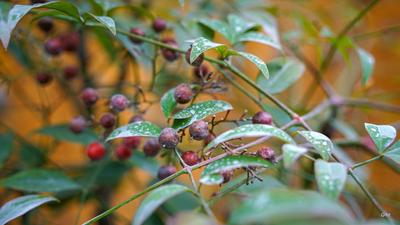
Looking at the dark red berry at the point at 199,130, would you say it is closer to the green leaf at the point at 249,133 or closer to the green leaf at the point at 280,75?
the green leaf at the point at 249,133

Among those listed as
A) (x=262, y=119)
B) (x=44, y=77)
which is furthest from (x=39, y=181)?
(x=262, y=119)

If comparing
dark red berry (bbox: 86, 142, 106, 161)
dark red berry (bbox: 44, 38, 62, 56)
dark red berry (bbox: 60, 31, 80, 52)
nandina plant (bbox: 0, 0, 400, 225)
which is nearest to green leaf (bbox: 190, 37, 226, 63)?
nandina plant (bbox: 0, 0, 400, 225)

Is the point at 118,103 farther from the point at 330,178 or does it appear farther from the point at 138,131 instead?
the point at 330,178

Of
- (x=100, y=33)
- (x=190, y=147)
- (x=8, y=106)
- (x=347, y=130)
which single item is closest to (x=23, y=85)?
(x=8, y=106)

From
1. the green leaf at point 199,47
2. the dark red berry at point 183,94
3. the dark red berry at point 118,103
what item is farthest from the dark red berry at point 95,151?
the green leaf at point 199,47

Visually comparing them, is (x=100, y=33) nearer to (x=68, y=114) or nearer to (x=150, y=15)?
(x=150, y=15)

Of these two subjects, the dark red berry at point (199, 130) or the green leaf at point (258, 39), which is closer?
the dark red berry at point (199, 130)
